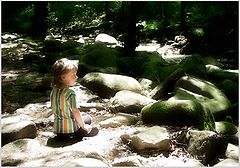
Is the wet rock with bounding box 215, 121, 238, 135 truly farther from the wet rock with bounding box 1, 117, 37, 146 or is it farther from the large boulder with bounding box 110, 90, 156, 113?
the wet rock with bounding box 1, 117, 37, 146

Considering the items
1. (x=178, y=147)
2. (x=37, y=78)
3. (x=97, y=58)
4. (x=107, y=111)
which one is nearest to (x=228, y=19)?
(x=97, y=58)

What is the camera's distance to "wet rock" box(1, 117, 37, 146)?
158 inches

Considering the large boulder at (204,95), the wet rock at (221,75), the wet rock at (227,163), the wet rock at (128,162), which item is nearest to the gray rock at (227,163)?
the wet rock at (227,163)

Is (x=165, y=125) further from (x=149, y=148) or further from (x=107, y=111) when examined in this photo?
(x=107, y=111)

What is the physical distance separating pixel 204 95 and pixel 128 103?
116 centimetres

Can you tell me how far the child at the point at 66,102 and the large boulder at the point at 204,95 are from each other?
1.60m

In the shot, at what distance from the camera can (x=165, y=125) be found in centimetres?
440

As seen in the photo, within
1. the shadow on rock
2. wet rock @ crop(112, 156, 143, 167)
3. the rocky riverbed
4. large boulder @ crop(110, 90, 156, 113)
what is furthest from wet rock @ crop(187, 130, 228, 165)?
large boulder @ crop(110, 90, 156, 113)

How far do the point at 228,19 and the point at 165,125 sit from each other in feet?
29.8

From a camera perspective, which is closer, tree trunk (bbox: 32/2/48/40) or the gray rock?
the gray rock

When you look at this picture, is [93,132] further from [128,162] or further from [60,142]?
[128,162]

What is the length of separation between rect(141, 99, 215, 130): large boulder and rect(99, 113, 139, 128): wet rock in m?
0.24

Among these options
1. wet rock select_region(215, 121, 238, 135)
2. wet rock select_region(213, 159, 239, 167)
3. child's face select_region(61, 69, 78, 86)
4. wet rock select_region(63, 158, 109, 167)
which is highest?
child's face select_region(61, 69, 78, 86)

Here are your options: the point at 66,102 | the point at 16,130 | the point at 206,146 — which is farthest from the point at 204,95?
the point at 16,130
